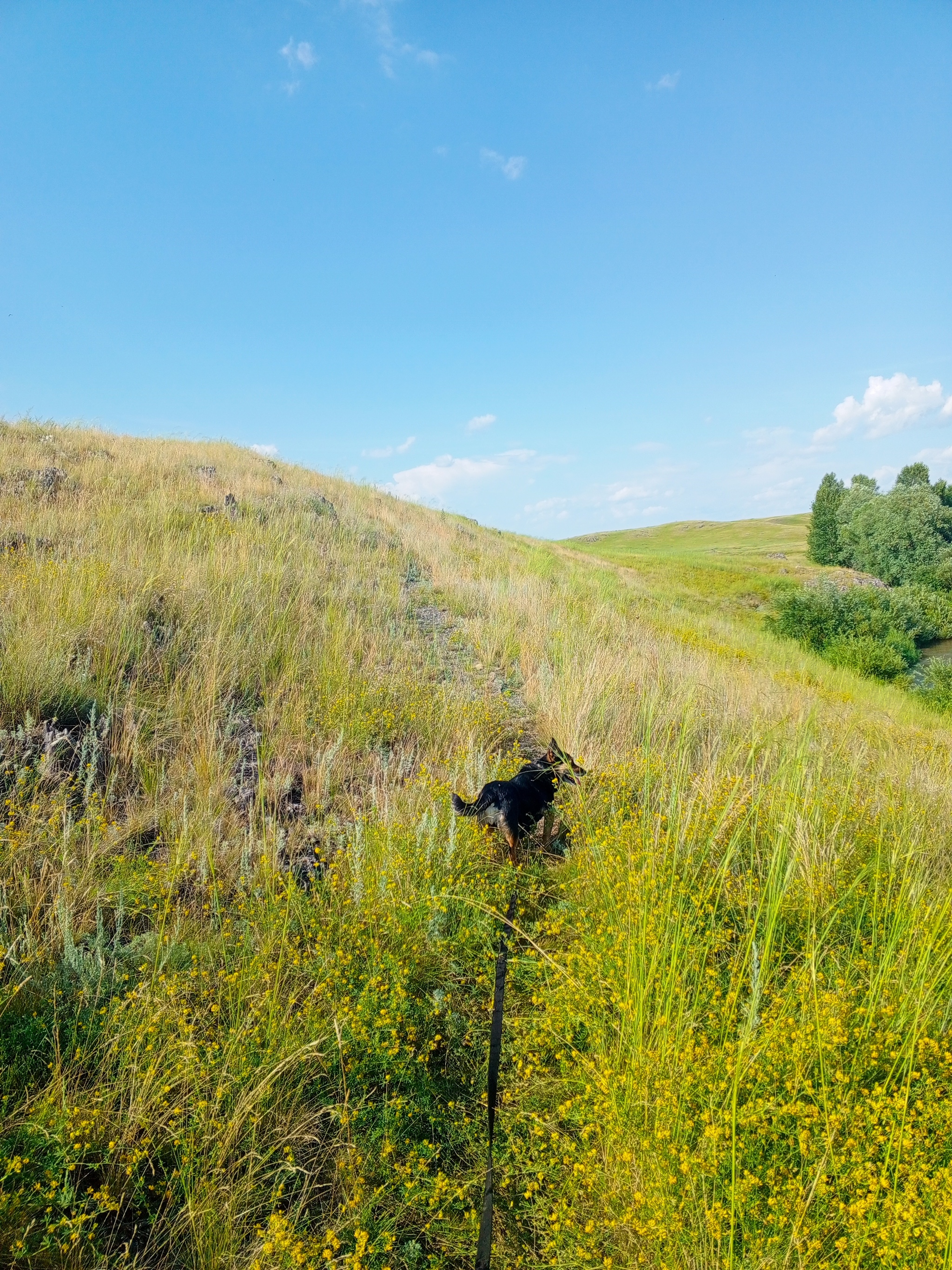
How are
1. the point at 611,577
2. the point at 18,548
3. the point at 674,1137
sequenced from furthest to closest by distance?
1. the point at 611,577
2. the point at 18,548
3. the point at 674,1137

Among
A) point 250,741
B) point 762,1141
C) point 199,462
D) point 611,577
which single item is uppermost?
point 199,462

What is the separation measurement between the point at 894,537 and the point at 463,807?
53835mm

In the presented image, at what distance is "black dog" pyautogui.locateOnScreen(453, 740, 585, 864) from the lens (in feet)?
8.52

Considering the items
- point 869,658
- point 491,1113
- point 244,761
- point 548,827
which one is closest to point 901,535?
point 869,658

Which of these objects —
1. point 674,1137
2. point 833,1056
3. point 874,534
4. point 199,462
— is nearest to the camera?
point 674,1137

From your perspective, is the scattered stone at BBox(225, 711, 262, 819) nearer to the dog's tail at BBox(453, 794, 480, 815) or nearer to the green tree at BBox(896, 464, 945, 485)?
the dog's tail at BBox(453, 794, 480, 815)

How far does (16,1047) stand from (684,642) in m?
9.08

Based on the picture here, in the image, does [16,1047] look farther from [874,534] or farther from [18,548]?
[874,534]

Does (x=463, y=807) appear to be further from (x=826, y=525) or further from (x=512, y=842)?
(x=826, y=525)

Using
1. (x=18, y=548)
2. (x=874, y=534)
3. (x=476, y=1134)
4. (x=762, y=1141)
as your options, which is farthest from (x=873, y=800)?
(x=874, y=534)

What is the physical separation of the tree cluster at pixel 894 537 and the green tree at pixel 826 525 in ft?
0.33

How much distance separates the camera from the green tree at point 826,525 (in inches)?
2062

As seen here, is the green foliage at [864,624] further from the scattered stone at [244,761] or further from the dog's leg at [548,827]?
the scattered stone at [244,761]

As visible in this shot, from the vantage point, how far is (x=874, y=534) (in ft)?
151
